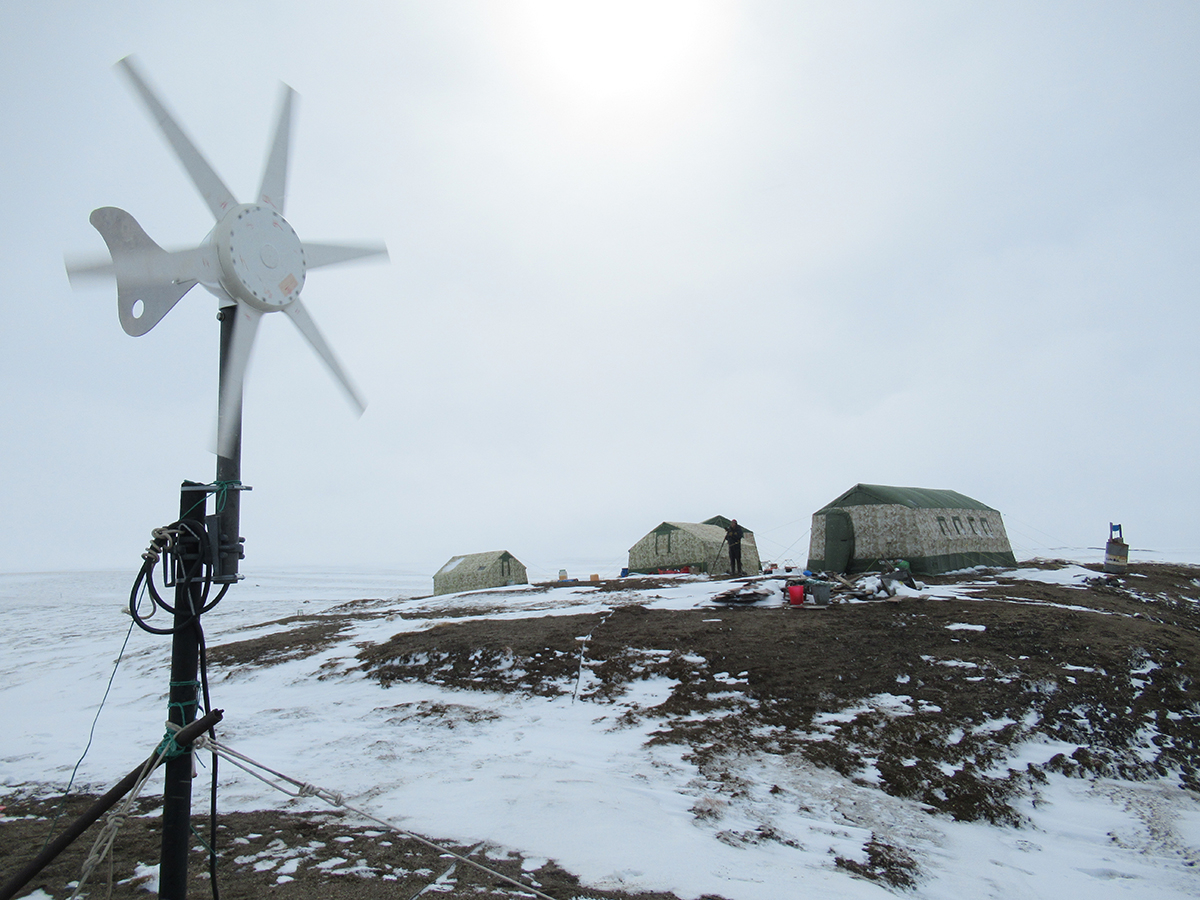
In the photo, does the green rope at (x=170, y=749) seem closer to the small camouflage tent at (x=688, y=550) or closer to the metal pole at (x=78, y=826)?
the metal pole at (x=78, y=826)

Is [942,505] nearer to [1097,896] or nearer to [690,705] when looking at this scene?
[690,705]

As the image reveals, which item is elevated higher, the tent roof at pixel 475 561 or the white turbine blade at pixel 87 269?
the white turbine blade at pixel 87 269

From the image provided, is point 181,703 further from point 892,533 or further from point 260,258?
point 892,533

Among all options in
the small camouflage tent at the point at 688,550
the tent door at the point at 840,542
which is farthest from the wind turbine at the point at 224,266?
the small camouflage tent at the point at 688,550

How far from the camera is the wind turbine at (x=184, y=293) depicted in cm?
450

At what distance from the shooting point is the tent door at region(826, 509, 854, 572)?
25469mm

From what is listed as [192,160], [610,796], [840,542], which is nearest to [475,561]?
[840,542]

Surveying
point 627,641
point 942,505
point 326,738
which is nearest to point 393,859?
point 326,738

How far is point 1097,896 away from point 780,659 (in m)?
6.49

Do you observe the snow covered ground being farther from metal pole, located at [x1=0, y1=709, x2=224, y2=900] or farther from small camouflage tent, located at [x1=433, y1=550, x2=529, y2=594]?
small camouflage tent, located at [x1=433, y1=550, x2=529, y2=594]

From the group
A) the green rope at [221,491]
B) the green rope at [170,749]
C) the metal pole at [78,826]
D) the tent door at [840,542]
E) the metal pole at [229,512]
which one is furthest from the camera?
the tent door at [840,542]

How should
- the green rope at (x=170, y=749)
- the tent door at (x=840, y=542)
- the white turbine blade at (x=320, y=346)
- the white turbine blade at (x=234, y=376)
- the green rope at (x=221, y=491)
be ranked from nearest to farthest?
the green rope at (x=170, y=749) → the green rope at (x=221, y=491) → the white turbine blade at (x=234, y=376) → the white turbine blade at (x=320, y=346) → the tent door at (x=840, y=542)

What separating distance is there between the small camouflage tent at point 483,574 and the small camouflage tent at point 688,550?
699 centimetres

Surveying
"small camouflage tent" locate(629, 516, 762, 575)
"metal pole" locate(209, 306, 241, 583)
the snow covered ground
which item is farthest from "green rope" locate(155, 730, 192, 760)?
"small camouflage tent" locate(629, 516, 762, 575)
